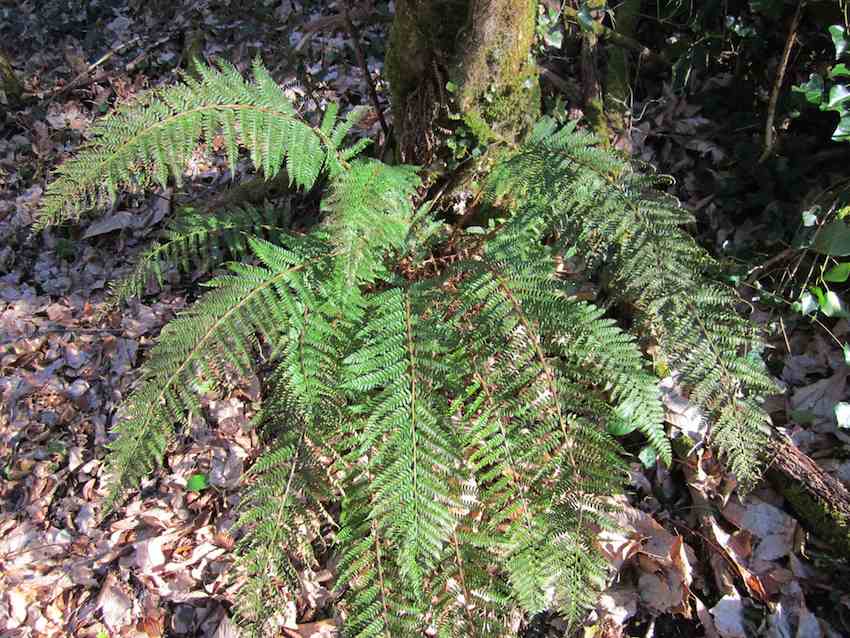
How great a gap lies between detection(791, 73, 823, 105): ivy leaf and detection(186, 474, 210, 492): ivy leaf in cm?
273

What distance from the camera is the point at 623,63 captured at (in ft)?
8.79

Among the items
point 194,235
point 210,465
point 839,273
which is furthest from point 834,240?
point 210,465

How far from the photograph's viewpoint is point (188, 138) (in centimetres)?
195

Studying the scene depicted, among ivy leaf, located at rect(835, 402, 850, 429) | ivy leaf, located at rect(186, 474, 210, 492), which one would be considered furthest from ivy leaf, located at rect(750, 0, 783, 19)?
ivy leaf, located at rect(186, 474, 210, 492)

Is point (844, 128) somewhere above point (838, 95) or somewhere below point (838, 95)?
below

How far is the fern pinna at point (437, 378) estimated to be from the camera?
1.62 m

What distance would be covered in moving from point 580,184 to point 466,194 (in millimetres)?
656

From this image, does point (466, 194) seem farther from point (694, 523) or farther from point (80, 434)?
point (80, 434)

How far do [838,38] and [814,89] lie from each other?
6.8 inches

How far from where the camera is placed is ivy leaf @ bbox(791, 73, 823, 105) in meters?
2.09

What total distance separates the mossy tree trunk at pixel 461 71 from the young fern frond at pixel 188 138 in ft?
1.17

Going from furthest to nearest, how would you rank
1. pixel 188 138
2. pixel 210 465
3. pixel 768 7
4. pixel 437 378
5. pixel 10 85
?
pixel 10 85
pixel 210 465
pixel 768 7
pixel 188 138
pixel 437 378

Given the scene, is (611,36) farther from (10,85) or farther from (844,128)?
(10,85)

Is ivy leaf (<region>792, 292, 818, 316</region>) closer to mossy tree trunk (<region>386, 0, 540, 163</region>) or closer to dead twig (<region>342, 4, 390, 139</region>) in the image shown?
mossy tree trunk (<region>386, 0, 540, 163</region>)
